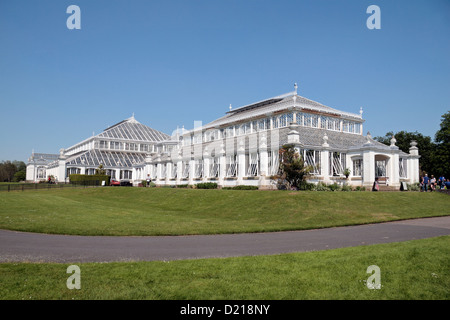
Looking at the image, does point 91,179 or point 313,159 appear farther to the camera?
point 91,179

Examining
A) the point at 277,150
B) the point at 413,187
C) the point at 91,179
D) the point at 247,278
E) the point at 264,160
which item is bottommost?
the point at 247,278

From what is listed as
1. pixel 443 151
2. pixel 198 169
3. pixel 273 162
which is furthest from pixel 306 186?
pixel 443 151

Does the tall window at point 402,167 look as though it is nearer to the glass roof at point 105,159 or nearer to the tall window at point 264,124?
the tall window at point 264,124

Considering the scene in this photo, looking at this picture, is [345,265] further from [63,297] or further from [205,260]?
[63,297]

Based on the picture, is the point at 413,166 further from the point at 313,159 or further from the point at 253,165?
the point at 253,165

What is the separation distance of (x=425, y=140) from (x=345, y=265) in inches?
2716

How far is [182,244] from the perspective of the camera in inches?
461

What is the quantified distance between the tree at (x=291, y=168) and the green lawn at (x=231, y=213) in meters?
4.06

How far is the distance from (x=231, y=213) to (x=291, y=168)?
27.6ft

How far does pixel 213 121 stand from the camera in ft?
176

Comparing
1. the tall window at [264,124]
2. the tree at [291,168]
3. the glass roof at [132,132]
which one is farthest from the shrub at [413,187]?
the glass roof at [132,132]

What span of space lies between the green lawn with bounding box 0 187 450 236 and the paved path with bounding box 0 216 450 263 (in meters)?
1.41

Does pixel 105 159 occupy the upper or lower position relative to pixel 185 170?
upper

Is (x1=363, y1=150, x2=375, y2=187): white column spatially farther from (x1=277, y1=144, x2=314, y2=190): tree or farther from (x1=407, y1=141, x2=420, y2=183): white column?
(x1=407, y1=141, x2=420, y2=183): white column
